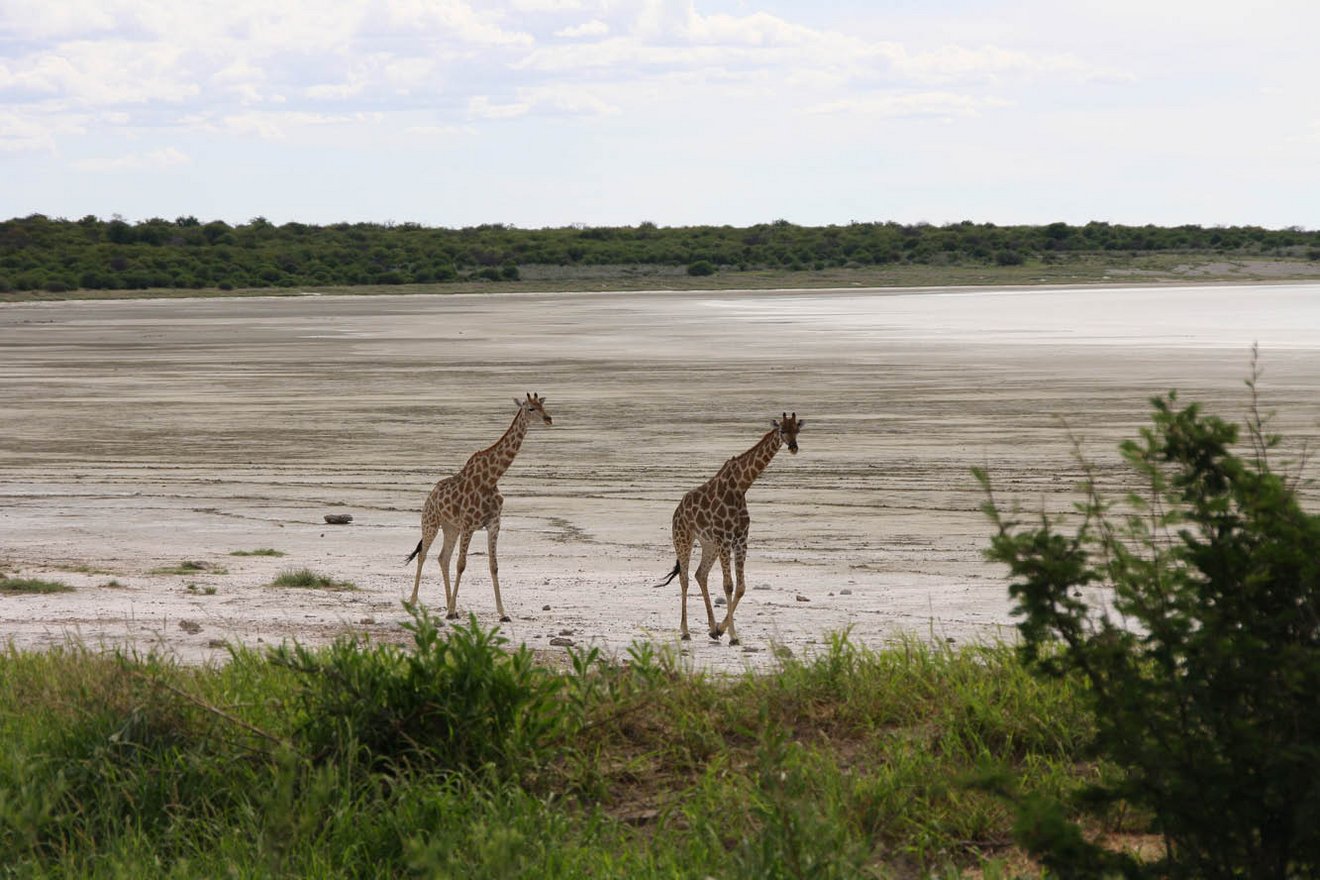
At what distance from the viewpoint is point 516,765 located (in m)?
6.77

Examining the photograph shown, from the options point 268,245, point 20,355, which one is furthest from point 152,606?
point 268,245

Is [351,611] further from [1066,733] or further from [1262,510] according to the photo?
[1262,510]

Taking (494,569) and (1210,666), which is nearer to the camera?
(1210,666)

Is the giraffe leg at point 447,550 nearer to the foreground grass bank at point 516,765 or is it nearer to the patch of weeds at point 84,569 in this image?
the patch of weeds at point 84,569

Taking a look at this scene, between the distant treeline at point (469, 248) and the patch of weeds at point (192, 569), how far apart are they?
241ft

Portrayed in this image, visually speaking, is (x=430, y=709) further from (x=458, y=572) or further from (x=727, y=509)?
(x=458, y=572)

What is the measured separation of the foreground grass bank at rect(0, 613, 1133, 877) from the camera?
5910 millimetres

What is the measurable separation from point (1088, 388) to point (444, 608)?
62.4 feet

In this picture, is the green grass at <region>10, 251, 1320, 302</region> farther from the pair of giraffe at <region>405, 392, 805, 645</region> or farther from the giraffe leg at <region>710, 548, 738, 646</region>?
the giraffe leg at <region>710, 548, 738, 646</region>

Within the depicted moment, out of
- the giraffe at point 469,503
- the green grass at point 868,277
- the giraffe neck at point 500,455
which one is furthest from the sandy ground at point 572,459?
the green grass at point 868,277

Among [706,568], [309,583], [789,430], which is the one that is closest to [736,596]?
[706,568]

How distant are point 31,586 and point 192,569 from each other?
1.38 metres

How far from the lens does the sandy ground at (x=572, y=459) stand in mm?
11219

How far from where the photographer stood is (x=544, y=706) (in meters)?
6.94
